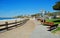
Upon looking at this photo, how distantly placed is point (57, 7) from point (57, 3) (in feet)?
6.91

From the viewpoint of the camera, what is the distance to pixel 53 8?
6119 cm

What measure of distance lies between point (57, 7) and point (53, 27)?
36821 mm

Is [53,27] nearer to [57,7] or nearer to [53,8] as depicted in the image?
[57,7]

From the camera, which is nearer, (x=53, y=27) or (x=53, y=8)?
(x=53, y=27)

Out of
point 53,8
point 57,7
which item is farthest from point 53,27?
point 53,8

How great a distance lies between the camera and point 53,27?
20984 millimetres

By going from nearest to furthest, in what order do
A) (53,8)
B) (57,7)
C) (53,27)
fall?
(53,27), (57,7), (53,8)

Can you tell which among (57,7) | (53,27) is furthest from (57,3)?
(53,27)

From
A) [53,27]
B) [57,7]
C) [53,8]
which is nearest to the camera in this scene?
[53,27]

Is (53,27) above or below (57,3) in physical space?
below

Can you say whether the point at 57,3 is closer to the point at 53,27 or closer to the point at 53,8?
the point at 53,8

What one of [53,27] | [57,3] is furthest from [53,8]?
[53,27]

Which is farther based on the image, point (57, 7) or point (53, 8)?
point (53, 8)

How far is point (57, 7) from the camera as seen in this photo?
56.9m
